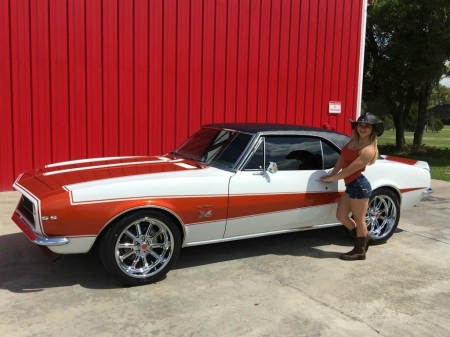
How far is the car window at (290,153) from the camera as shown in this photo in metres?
4.45

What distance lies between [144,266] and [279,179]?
Answer: 1.60m

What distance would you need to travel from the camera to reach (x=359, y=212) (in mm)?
4586

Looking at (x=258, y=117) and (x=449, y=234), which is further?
(x=258, y=117)

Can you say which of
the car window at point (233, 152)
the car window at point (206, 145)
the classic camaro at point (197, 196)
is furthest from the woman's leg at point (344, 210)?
the car window at point (206, 145)

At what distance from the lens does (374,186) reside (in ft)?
16.4

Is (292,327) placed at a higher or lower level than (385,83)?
lower

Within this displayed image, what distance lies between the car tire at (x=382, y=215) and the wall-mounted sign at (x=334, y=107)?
5.26 m

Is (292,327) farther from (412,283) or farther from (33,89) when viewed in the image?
(33,89)

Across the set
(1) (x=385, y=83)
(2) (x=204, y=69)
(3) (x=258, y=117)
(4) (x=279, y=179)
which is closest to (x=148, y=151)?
(2) (x=204, y=69)

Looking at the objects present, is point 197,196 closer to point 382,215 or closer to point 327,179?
point 327,179

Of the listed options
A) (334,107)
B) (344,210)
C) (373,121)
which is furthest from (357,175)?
(334,107)

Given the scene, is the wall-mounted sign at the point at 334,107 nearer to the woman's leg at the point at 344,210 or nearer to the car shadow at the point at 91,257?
the car shadow at the point at 91,257

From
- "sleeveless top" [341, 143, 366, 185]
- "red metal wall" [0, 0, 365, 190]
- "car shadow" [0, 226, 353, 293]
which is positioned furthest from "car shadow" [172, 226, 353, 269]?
"red metal wall" [0, 0, 365, 190]

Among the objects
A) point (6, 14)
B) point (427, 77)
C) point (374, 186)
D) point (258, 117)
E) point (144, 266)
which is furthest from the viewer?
point (427, 77)
